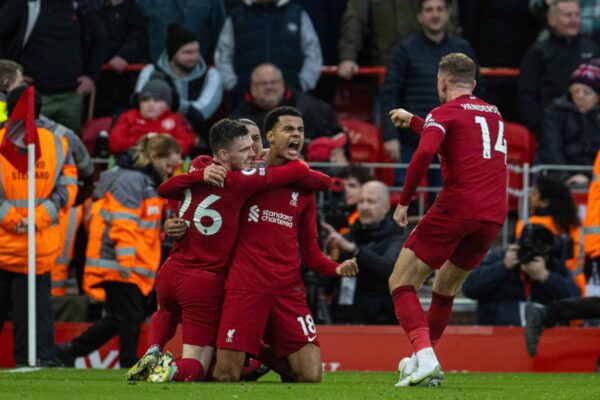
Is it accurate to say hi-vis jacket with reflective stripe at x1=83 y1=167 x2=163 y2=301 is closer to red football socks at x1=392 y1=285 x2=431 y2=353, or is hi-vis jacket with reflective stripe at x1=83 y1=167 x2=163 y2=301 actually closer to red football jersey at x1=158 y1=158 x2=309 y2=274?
red football jersey at x1=158 y1=158 x2=309 y2=274

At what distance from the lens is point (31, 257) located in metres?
12.0

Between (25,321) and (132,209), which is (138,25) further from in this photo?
(25,321)

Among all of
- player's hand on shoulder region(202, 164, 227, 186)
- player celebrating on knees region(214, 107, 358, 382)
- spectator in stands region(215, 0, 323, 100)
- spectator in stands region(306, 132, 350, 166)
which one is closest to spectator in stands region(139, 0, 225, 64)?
spectator in stands region(215, 0, 323, 100)

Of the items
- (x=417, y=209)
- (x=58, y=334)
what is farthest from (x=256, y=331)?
(x=417, y=209)

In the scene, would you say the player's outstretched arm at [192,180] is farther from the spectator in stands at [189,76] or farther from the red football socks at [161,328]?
the spectator in stands at [189,76]

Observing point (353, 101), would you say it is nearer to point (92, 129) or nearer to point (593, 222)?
point (92, 129)

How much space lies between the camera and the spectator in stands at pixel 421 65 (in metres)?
15.2

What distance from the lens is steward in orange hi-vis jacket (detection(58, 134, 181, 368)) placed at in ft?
42.0

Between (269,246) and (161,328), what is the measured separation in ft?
2.87

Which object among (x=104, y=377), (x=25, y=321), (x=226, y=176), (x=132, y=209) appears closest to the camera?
Answer: (x=226, y=176)

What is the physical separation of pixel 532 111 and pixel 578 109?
31.3 inches

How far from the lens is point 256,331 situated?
9.80 m

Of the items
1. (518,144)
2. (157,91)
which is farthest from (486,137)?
(518,144)

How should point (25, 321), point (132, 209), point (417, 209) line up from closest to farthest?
point (25, 321)
point (132, 209)
point (417, 209)
